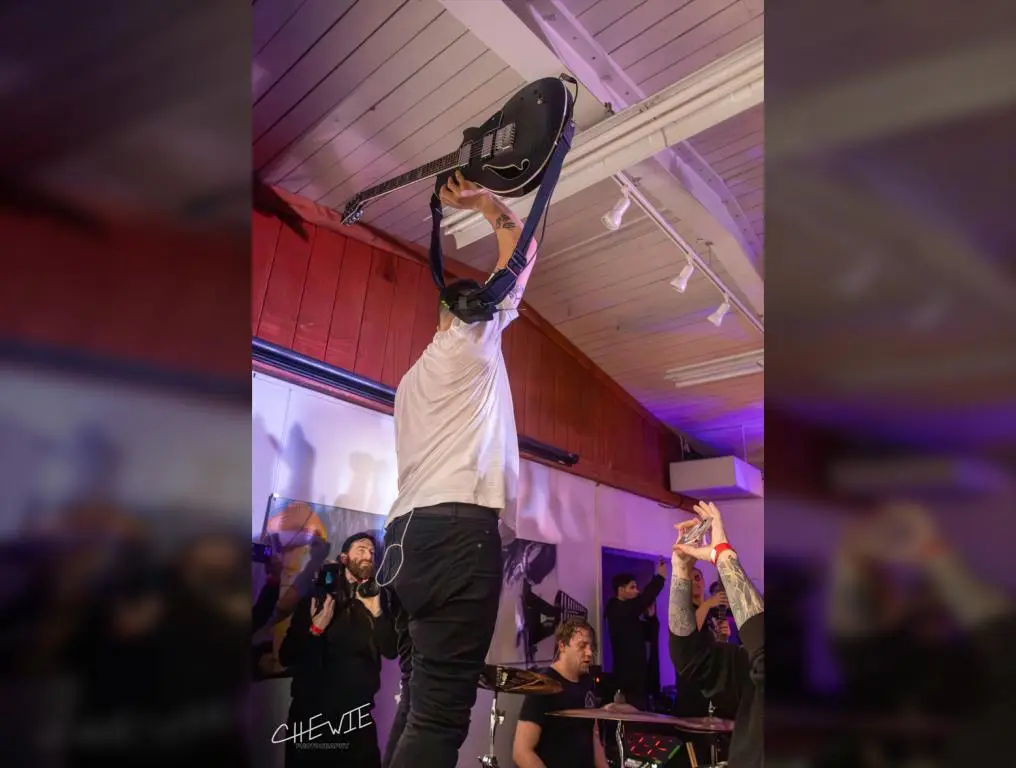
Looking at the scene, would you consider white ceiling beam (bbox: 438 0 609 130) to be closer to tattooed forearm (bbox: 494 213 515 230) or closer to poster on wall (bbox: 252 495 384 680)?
tattooed forearm (bbox: 494 213 515 230)

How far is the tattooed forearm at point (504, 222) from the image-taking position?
1471 mm

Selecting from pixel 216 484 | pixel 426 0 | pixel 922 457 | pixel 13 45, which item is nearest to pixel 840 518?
pixel 922 457

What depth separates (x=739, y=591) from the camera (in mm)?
1257

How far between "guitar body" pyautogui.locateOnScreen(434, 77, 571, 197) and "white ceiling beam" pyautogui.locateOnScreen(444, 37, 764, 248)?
1021 millimetres

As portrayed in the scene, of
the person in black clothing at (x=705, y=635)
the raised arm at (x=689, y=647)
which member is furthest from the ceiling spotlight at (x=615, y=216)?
the raised arm at (x=689, y=647)

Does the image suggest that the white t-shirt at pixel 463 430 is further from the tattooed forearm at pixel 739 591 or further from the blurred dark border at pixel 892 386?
the blurred dark border at pixel 892 386

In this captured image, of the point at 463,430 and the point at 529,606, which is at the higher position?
the point at 463,430

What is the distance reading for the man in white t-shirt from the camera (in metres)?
1.23

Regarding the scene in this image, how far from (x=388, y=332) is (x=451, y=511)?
7.12 feet

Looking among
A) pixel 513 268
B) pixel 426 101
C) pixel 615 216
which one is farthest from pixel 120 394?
pixel 615 216

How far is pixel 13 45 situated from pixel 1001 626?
0.40m

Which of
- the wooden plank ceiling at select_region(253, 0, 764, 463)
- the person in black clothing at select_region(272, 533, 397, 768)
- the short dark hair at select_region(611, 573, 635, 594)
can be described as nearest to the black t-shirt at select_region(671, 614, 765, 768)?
the wooden plank ceiling at select_region(253, 0, 764, 463)

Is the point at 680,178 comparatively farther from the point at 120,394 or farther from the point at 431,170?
the point at 120,394

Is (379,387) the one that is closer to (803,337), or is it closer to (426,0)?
(426,0)
